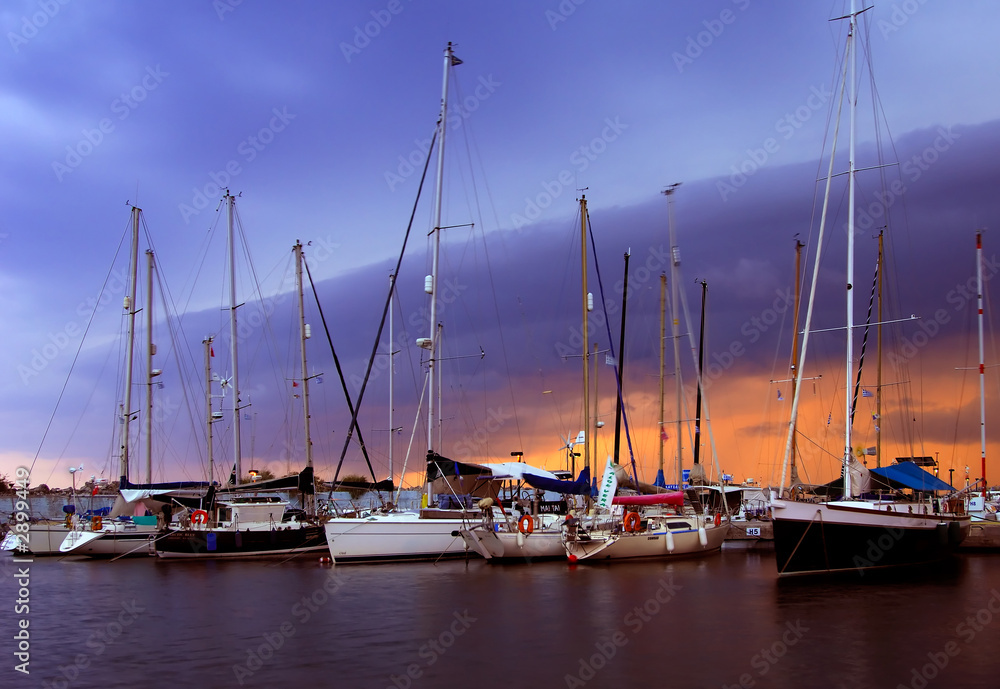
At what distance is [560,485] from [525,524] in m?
4.42

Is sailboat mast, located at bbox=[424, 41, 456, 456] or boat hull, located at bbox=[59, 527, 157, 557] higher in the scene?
sailboat mast, located at bbox=[424, 41, 456, 456]

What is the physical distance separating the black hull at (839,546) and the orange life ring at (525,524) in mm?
10561

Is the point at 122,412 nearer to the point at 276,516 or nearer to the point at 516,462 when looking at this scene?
the point at 276,516

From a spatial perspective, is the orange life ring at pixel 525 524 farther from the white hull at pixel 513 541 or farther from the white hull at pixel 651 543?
the white hull at pixel 651 543

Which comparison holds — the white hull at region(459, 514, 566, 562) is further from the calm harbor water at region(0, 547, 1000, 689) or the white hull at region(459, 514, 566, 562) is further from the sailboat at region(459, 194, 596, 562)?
the calm harbor water at region(0, 547, 1000, 689)

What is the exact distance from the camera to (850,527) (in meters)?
28.7

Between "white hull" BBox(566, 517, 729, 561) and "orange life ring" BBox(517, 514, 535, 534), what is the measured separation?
169cm

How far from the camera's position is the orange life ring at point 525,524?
117 feet

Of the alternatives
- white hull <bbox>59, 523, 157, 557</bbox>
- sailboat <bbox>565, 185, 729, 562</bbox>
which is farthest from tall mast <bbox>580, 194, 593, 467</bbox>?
white hull <bbox>59, 523, 157, 557</bbox>

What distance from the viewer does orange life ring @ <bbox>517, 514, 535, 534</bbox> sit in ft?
117

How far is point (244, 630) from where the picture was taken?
20.9 metres

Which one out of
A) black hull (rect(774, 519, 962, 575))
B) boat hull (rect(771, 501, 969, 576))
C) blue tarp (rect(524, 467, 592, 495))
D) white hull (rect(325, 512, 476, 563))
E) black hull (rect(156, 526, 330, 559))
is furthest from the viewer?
black hull (rect(156, 526, 330, 559))

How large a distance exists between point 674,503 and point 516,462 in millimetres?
9189

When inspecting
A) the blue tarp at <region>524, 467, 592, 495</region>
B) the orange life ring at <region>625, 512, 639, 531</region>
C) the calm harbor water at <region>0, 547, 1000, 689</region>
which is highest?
the blue tarp at <region>524, 467, 592, 495</region>
